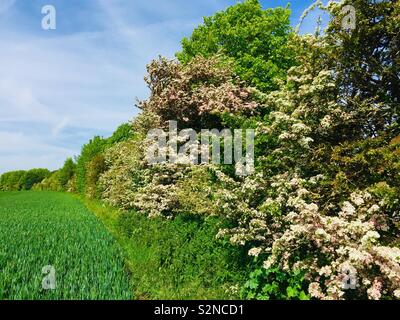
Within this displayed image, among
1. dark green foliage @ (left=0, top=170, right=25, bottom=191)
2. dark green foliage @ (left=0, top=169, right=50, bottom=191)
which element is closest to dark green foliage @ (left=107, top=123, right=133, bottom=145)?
dark green foliage @ (left=0, top=169, right=50, bottom=191)

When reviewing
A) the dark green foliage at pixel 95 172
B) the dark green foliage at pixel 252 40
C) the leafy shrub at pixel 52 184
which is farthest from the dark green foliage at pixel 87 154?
the leafy shrub at pixel 52 184

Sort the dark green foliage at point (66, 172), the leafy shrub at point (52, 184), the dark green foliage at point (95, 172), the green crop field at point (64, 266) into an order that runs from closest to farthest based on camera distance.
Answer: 1. the green crop field at point (64, 266)
2. the dark green foliage at point (95, 172)
3. the dark green foliage at point (66, 172)
4. the leafy shrub at point (52, 184)

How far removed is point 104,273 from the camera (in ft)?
28.9

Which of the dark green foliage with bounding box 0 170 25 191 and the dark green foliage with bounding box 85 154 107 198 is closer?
the dark green foliage with bounding box 85 154 107 198

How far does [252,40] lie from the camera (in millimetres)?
25641

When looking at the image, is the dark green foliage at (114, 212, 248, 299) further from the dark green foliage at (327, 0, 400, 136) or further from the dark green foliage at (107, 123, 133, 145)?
the dark green foliage at (107, 123, 133, 145)

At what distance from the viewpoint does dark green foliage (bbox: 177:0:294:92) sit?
78.1ft

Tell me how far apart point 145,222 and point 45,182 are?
88700 mm

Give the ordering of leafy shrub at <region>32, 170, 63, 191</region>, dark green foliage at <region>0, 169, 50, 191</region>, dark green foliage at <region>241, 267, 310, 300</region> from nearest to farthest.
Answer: dark green foliage at <region>241, 267, 310, 300</region> < leafy shrub at <region>32, 170, 63, 191</region> < dark green foliage at <region>0, 169, 50, 191</region>

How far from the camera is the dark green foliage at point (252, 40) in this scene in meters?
23.8

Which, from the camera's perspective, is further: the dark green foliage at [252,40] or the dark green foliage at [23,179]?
the dark green foliage at [23,179]

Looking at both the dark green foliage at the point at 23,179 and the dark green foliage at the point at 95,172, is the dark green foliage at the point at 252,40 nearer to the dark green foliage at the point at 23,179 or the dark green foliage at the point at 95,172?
the dark green foliage at the point at 95,172

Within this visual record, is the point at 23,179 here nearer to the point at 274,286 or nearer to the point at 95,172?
the point at 95,172
